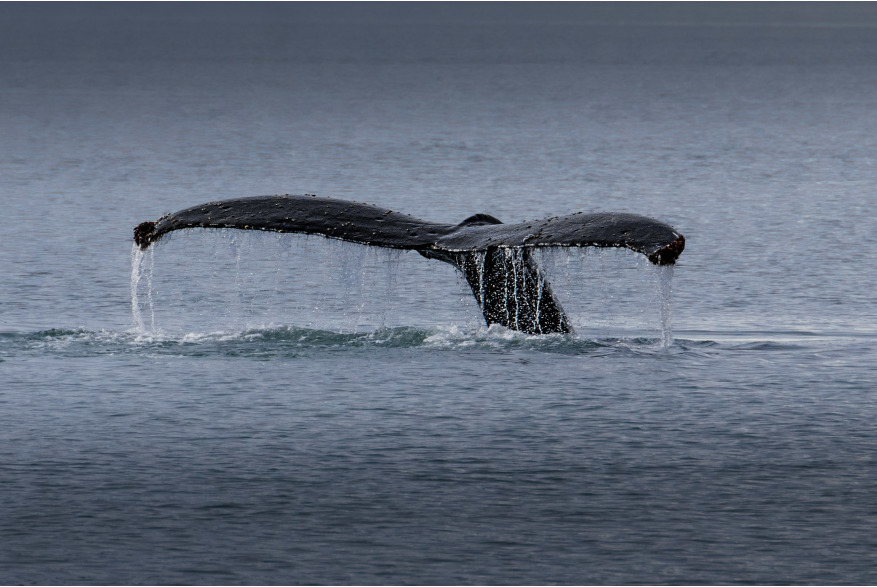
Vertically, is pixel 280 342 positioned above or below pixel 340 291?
below

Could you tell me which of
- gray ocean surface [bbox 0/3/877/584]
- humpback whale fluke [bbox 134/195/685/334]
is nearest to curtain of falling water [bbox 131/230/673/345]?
gray ocean surface [bbox 0/3/877/584]

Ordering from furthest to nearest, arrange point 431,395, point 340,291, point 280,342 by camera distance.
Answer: point 340,291, point 280,342, point 431,395

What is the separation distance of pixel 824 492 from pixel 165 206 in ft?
59.5

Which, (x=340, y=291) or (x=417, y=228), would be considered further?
(x=340, y=291)

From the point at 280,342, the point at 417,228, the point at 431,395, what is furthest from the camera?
the point at 280,342

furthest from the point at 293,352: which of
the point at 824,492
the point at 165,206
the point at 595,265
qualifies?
the point at 165,206

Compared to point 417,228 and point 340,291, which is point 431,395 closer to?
point 417,228

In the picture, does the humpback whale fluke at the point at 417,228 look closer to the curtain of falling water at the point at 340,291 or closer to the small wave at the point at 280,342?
the curtain of falling water at the point at 340,291

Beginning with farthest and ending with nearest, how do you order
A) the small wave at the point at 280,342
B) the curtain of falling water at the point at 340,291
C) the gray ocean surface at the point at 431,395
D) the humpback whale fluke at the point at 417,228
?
the curtain of falling water at the point at 340,291, the small wave at the point at 280,342, the humpback whale fluke at the point at 417,228, the gray ocean surface at the point at 431,395

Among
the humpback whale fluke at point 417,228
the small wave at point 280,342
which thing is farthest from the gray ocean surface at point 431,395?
the humpback whale fluke at point 417,228

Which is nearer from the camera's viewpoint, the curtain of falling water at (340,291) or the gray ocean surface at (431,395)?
the gray ocean surface at (431,395)

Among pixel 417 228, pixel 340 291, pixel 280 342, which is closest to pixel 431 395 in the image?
pixel 417 228

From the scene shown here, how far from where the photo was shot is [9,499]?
9.25m

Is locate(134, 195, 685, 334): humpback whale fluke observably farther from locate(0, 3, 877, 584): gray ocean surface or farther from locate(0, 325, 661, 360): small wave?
locate(0, 325, 661, 360): small wave
